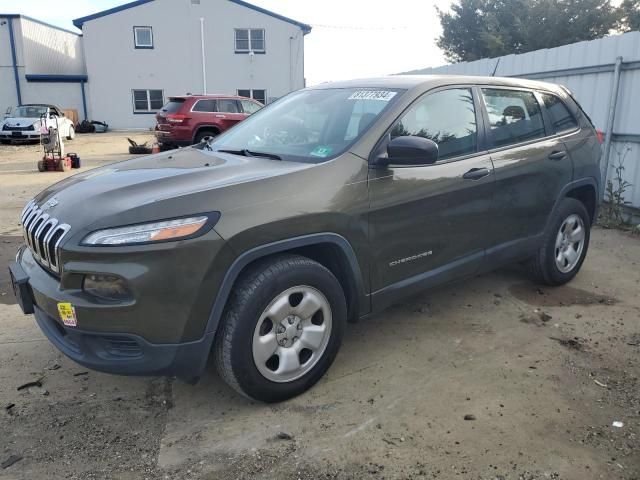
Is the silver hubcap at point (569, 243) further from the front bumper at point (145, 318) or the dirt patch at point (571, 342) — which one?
the front bumper at point (145, 318)

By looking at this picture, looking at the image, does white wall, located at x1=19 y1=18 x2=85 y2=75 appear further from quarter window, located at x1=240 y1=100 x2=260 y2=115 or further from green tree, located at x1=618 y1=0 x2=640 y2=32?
green tree, located at x1=618 y1=0 x2=640 y2=32

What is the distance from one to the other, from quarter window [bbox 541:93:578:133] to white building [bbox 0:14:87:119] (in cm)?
3157

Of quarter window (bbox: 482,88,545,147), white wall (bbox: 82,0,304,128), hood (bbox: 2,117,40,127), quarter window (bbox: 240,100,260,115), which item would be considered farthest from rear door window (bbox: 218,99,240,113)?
white wall (bbox: 82,0,304,128)

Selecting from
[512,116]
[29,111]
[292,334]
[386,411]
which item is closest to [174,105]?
[29,111]

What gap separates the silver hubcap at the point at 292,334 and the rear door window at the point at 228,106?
13.7m

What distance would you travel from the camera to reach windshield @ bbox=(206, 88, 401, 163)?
3.29m

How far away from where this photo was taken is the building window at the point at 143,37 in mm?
29750

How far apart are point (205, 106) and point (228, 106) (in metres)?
0.76

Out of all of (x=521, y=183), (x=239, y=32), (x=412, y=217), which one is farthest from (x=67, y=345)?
(x=239, y=32)

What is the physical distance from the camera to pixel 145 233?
97.0 inches

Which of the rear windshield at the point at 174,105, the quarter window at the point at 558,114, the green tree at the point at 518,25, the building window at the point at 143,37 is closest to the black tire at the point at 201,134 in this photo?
the rear windshield at the point at 174,105

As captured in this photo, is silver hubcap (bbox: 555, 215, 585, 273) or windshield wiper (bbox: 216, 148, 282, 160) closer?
windshield wiper (bbox: 216, 148, 282, 160)

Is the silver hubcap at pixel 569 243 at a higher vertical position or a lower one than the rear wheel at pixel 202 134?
lower

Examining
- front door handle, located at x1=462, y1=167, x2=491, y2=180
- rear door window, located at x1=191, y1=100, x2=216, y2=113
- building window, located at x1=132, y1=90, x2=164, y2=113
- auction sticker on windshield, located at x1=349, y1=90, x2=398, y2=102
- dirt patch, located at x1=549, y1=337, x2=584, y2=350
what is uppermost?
building window, located at x1=132, y1=90, x2=164, y2=113
